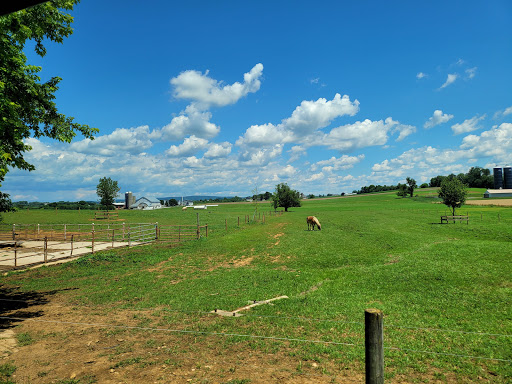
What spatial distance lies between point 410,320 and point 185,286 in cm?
→ 955

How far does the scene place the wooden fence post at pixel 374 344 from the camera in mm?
3781

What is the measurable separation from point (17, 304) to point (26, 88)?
861cm

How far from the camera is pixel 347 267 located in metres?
16.0

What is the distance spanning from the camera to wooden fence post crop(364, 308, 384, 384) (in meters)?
3.78

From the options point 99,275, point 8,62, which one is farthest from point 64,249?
point 8,62

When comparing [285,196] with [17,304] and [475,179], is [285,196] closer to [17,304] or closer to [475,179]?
[17,304]

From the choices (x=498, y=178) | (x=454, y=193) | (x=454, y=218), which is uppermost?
(x=498, y=178)

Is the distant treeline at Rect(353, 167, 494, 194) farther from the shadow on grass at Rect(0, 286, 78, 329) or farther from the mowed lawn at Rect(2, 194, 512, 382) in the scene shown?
the shadow on grass at Rect(0, 286, 78, 329)

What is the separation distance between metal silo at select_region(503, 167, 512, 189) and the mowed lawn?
165920 mm

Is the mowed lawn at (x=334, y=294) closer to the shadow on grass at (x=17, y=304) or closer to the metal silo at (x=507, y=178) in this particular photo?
the shadow on grass at (x=17, y=304)

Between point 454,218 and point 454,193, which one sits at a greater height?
point 454,193

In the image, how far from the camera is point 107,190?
69.6 m

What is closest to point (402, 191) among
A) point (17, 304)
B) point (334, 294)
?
point (334, 294)

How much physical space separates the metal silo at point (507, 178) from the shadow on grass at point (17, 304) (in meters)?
189
